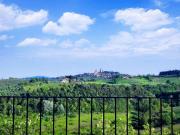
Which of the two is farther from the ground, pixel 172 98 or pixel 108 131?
pixel 172 98

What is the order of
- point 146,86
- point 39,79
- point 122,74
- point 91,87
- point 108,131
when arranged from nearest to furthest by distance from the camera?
point 108,131
point 91,87
point 146,86
point 39,79
point 122,74

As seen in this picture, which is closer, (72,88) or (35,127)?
(35,127)

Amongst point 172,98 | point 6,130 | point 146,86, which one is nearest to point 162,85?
point 146,86

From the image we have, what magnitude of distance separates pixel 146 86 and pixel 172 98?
371 feet

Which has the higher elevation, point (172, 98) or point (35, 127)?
point (172, 98)

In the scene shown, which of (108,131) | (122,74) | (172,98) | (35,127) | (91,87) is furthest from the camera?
(122,74)

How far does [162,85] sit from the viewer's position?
121m

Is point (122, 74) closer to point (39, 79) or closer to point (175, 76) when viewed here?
point (175, 76)

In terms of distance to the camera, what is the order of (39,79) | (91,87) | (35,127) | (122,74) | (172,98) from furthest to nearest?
1. (122,74)
2. (39,79)
3. (91,87)
4. (35,127)
5. (172,98)

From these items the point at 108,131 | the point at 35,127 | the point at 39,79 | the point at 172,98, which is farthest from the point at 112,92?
the point at 172,98

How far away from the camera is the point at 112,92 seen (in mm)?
106875

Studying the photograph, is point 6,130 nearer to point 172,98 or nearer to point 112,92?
point 172,98

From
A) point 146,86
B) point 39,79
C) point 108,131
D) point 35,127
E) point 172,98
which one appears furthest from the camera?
point 39,79

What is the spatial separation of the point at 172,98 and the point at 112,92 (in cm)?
10120
